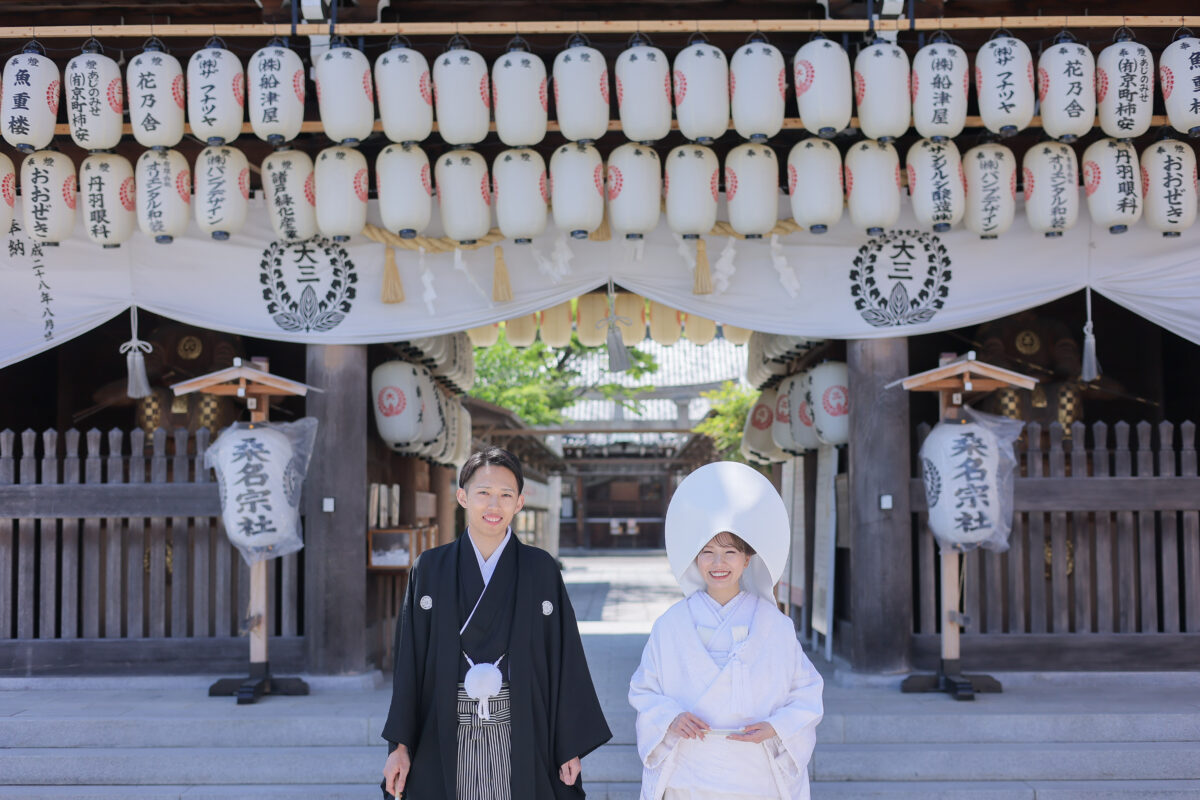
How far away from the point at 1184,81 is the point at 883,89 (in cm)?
197

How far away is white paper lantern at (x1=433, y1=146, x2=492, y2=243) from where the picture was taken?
7.74 m

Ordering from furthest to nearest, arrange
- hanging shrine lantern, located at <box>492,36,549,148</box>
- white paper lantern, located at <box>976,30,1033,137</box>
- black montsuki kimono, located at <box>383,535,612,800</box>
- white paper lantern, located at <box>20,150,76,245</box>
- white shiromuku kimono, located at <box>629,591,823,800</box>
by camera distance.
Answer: white paper lantern, located at <box>20,150,76,245</box> → hanging shrine lantern, located at <box>492,36,549,148</box> → white paper lantern, located at <box>976,30,1033,137</box> → black montsuki kimono, located at <box>383,535,612,800</box> → white shiromuku kimono, located at <box>629,591,823,800</box>

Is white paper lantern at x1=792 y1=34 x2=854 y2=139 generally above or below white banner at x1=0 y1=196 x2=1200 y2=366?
above

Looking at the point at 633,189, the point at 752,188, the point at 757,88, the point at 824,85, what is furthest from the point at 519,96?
the point at 824,85

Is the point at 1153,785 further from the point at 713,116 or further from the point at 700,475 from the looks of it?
the point at 713,116

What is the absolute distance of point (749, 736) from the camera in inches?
141

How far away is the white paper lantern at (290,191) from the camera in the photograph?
25.8ft

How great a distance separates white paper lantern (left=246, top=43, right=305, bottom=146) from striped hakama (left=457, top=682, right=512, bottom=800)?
15.3 feet

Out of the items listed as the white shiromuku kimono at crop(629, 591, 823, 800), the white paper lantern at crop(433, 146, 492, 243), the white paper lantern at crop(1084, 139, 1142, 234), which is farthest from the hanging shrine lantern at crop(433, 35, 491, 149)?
the white shiromuku kimono at crop(629, 591, 823, 800)

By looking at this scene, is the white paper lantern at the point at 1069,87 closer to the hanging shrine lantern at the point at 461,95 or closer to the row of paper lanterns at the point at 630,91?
the row of paper lanterns at the point at 630,91

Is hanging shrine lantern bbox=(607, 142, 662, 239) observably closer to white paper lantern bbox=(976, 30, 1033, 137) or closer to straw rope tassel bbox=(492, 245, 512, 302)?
straw rope tassel bbox=(492, 245, 512, 302)

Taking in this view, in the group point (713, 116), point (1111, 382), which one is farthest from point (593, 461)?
point (713, 116)

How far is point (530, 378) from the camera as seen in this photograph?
2212 centimetres

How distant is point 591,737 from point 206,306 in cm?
537
